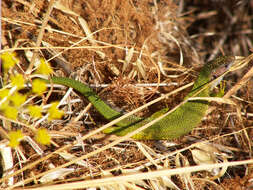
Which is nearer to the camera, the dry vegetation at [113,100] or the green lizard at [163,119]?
the dry vegetation at [113,100]

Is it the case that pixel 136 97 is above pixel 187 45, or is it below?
below

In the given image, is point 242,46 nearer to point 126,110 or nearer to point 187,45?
point 187,45

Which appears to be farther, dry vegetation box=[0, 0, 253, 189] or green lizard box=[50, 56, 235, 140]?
green lizard box=[50, 56, 235, 140]

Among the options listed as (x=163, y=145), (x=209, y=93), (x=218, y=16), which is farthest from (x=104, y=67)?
(x=218, y=16)

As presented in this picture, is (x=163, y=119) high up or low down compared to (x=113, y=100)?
down
